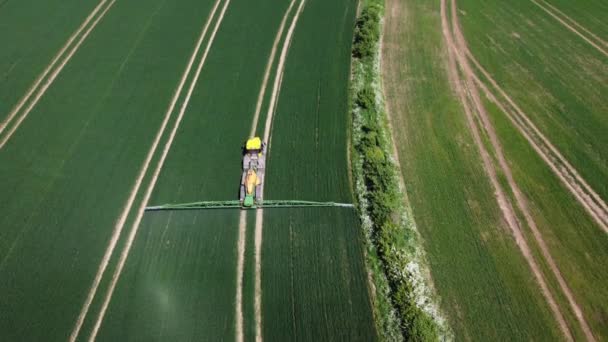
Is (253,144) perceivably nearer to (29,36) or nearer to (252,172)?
(252,172)

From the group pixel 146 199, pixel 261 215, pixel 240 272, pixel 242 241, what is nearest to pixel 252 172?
pixel 261 215

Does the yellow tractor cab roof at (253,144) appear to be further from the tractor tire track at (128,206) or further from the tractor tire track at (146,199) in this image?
the tractor tire track at (128,206)

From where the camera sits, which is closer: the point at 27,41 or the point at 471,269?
the point at 471,269

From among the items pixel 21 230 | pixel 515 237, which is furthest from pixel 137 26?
pixel 515 237

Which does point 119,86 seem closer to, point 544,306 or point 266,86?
point 266,86

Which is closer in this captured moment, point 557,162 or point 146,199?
point 146,199

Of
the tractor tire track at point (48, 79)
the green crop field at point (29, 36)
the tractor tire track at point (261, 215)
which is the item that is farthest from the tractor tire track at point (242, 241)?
the green crop field at point (29, 36)

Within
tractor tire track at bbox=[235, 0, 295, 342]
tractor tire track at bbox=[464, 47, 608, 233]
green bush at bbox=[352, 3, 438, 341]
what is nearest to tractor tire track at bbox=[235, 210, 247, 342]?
tractor tire track at bbox=[235, 0, 295, 342]
